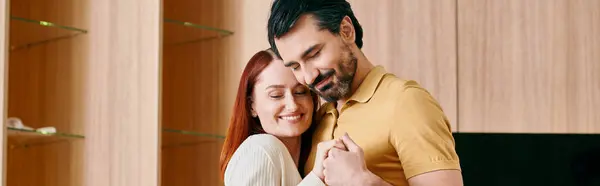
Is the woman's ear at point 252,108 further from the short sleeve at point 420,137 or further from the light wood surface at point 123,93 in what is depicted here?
the light wood surface at point 123,93

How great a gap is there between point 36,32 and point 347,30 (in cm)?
142

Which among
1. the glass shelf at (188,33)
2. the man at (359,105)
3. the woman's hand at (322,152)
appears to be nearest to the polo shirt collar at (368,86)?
the man at (359,105)

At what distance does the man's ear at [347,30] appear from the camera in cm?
154

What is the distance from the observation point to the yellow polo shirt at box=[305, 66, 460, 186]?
1427 mm

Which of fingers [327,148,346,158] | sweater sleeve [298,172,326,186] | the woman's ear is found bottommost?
sweater sleeve [298,172,326,186]

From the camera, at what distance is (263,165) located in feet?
4.97

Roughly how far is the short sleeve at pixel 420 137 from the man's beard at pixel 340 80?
11 cm

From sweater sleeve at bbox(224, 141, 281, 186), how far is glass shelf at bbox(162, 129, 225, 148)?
4.12 ft

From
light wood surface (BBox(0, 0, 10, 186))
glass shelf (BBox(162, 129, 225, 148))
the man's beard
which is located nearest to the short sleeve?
→ the man's beard

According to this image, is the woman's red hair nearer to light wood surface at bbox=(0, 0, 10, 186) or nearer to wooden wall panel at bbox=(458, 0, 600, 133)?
light wood surface at bbox=(0, 0, 10, 186)

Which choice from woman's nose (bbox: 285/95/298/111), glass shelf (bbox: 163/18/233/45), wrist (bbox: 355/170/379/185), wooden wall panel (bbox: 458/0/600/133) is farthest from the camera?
glass shelf (bbox: 163/18/233/45)

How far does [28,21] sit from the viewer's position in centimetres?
267

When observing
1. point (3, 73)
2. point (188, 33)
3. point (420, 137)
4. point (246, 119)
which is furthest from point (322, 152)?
point (188, 33)

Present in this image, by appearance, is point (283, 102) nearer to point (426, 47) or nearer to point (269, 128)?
point (269, 128)
